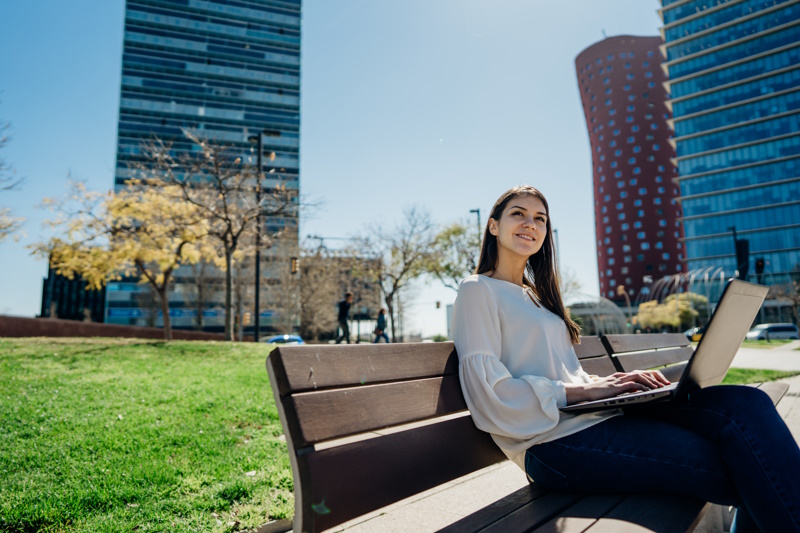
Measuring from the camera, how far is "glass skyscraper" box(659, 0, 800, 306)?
68.9m

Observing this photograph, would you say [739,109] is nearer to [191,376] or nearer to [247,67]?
[247,67]

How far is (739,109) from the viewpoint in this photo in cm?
7375

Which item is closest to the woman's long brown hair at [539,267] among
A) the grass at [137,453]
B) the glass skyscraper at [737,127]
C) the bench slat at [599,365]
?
the bench slat at [599,365]

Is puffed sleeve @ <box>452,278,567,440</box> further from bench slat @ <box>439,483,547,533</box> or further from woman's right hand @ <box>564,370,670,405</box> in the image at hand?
bench slat @ <box>439,483,547,533</box>

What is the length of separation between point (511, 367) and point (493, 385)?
0.24 m

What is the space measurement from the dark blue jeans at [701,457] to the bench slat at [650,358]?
1684 mm

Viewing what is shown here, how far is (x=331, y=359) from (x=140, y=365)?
28.3 ft

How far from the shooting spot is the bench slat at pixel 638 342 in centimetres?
369

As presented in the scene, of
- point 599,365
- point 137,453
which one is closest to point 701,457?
point 599,365

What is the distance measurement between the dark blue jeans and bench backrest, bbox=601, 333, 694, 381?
5.47ft

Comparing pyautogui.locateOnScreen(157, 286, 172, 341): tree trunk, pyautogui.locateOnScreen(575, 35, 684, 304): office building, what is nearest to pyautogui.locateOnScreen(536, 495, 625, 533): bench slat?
pyautogui.locateOnScreen(157, 286, 172, 341): tree trunk

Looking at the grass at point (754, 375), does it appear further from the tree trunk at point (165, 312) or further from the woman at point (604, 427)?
the tree trunk at point (165, 312)

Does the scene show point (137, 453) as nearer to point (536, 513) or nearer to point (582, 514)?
point (536, 513)

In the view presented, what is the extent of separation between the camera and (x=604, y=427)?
1942 mm
